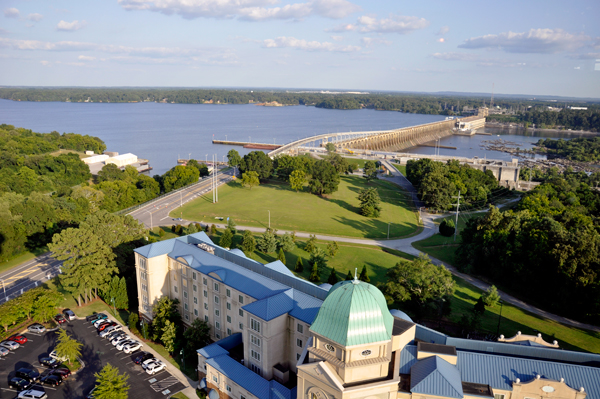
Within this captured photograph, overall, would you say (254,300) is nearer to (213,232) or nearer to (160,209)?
(213,232)

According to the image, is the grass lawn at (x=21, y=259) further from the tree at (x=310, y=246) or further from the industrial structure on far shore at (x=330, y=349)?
the tree at (x=310, y=246)

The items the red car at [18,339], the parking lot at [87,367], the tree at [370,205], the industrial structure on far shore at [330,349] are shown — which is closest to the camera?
the industrial structure on far shore at [330,349]

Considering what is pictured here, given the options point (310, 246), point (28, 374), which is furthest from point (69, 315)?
point (310, 246)

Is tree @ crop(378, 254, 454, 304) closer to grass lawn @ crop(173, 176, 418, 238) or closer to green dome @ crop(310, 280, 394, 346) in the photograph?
green dome @ crop(310, 280, 394, 346)

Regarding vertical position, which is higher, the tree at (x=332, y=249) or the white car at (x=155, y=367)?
the tree at (x=332, y=249)

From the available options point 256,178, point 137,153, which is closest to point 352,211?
point 256,178

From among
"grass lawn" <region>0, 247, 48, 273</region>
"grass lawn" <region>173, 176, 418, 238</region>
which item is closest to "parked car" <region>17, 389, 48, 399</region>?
"grass lawn" <region>0, 247, 48, 273</region>

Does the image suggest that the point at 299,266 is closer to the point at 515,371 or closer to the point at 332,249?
the point at 332,249

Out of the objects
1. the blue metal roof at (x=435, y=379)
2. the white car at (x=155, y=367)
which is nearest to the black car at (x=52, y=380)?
the white car at (x=155, y=367)
